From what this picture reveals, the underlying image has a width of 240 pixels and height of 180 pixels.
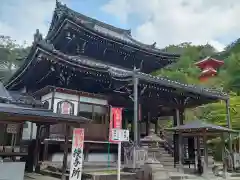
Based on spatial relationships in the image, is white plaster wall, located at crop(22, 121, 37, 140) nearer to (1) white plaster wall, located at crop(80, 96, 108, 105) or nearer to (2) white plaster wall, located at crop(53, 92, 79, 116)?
(2) white plaster wall, located at crop(53, 92, 79, 116)

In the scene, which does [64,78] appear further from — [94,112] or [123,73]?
[123,73]

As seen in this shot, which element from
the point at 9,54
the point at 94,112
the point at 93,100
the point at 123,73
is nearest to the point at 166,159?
the point at 94,112

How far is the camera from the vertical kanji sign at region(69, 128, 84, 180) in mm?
8469

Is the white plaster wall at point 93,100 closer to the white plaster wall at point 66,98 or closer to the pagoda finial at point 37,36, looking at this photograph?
the white plaster wall at point 66,98

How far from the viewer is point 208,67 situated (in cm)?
4572

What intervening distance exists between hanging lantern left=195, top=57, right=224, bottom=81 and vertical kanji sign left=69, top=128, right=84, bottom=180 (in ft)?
128

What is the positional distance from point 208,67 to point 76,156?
136ft

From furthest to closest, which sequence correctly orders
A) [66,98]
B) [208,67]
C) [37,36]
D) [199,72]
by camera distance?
[199,72] → [208,67] → [66,98] → [37,36]

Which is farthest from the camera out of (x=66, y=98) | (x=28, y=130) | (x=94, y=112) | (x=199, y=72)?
(x=199, y=72)

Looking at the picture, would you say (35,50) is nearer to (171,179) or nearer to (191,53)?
(171,179)

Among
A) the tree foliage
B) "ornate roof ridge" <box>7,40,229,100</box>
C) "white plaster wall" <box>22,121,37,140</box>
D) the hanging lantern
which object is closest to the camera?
"ornate roof ridge" <box>7,40,229,100</box>

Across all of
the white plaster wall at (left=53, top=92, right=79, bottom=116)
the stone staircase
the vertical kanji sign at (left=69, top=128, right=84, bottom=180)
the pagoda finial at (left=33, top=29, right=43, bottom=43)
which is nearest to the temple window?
the white plaster wall at (left=53, top=92, right=79, bottom=116)

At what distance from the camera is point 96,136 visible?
41.7ft

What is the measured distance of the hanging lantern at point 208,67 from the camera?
44.8 meters
